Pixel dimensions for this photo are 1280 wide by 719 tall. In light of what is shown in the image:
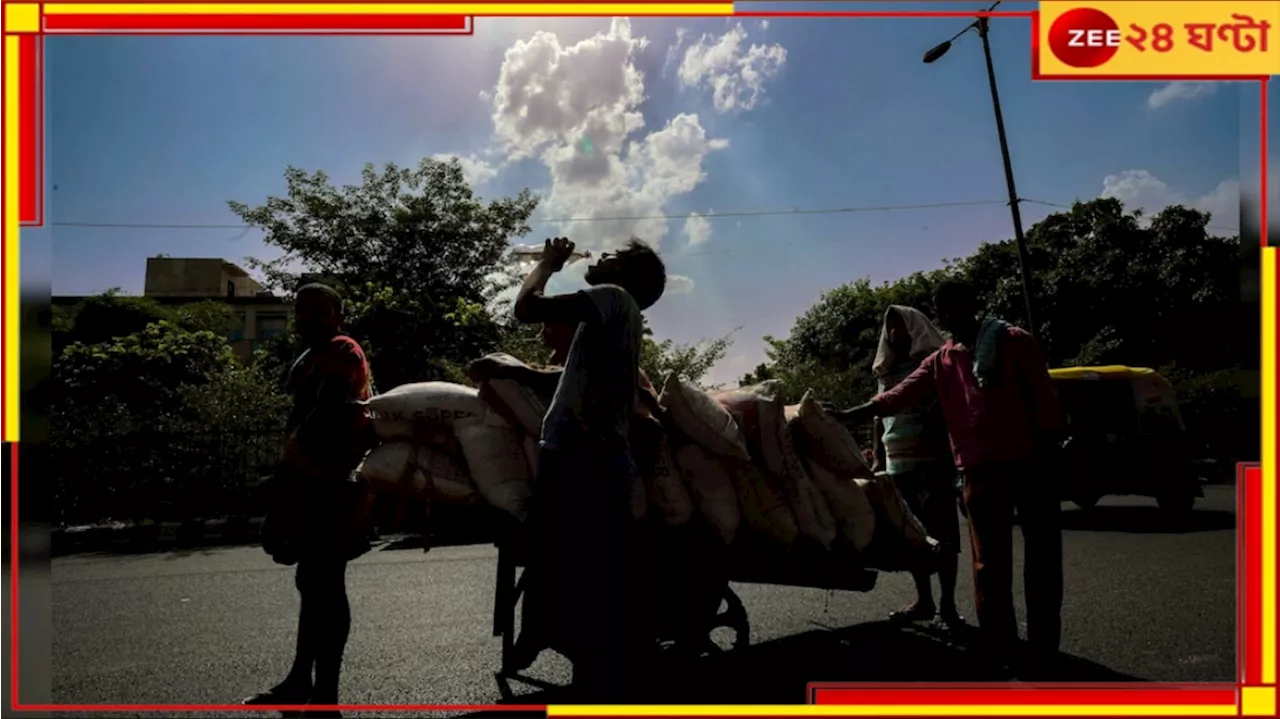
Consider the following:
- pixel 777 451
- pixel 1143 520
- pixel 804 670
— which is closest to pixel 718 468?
pixel 777 451

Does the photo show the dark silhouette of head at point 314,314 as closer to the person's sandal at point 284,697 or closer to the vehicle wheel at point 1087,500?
the person's sandal at point 284,697

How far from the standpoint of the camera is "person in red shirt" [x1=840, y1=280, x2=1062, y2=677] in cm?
343

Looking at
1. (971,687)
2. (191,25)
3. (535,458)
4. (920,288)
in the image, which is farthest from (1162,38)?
(920,288)

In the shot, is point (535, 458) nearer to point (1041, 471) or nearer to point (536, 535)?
point (536, 535)

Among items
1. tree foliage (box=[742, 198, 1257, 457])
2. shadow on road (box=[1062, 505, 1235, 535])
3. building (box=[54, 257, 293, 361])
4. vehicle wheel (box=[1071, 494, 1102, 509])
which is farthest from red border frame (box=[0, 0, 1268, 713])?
tree foliage (box=[742, 198, 1257, 457])

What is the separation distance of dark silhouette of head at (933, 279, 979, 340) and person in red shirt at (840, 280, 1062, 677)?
107 mm

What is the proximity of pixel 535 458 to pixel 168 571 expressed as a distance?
631 centimetres

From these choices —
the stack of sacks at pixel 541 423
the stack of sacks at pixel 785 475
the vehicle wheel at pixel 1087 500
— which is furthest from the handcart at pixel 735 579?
the vehicle wheel at pixel 1087 500

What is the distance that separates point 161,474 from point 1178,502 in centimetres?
1341

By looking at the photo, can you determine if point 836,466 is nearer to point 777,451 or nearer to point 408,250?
point 777,451

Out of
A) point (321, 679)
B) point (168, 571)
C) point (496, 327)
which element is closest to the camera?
point (321, 679)

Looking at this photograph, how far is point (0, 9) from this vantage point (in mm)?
2521

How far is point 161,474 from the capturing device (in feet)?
33.8

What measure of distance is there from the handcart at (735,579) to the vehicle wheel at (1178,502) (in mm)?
8927
